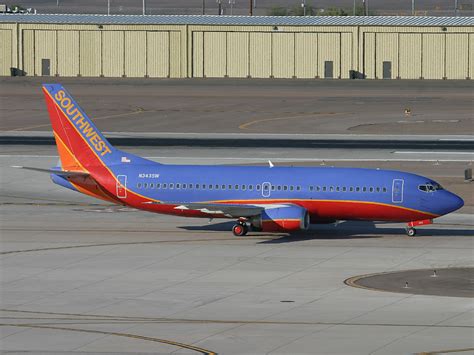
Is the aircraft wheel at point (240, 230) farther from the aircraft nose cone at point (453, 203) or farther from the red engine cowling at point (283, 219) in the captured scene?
the aircraft nose cone at point (453, 203)

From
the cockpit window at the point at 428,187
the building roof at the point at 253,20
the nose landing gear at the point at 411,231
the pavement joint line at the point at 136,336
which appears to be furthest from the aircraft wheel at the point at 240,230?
the building roof at the point at 253,20

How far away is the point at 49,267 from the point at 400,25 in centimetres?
11240

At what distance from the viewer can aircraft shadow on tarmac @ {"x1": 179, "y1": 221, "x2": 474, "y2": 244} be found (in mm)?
68875

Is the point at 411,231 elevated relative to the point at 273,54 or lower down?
lower down

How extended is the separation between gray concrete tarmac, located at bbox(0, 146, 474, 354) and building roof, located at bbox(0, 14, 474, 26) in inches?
3277

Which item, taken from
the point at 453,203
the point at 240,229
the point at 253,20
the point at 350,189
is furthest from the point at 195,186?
the point at 253,20

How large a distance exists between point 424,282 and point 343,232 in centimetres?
1525

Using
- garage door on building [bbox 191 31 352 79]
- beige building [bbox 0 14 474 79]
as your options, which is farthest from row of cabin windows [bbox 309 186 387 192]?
garage door on building [bbox 191 31 352 79]

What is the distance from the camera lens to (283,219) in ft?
220

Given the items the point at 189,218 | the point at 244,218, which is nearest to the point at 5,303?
the point at 244,218

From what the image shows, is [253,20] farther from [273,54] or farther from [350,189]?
[350,189]

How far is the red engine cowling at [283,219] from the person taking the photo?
66.8 metres

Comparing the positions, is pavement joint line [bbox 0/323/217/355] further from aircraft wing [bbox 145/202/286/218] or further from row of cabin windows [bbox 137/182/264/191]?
row of cabin windows [bbox 137/182/264/191]

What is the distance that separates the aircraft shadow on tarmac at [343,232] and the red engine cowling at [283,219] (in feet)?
2.82
